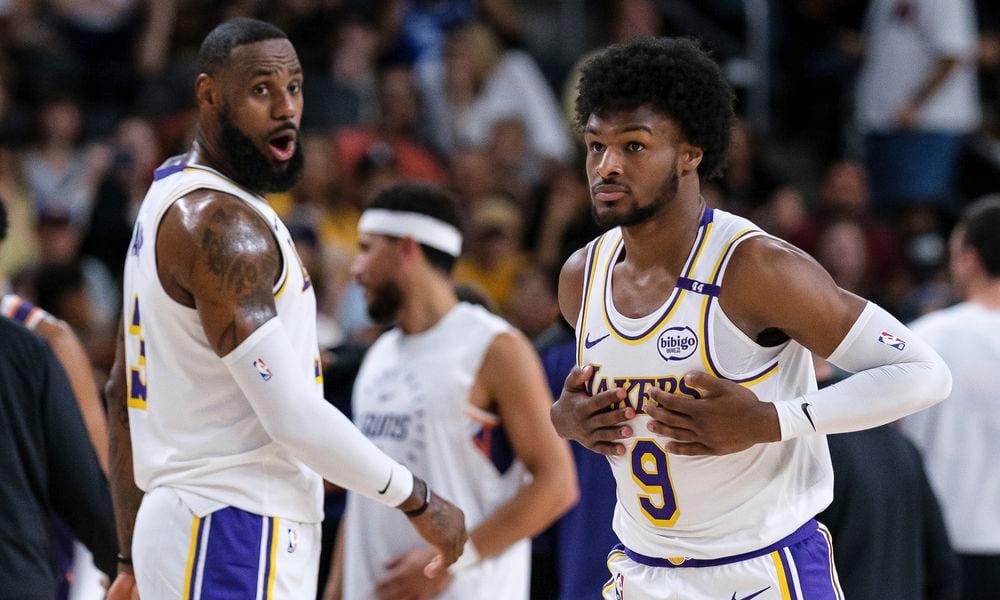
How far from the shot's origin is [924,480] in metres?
5.33

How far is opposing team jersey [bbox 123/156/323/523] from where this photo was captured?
4.15 meters

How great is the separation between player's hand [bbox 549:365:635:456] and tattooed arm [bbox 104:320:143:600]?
1440mm

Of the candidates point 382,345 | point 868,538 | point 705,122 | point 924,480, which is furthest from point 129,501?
point 924,480

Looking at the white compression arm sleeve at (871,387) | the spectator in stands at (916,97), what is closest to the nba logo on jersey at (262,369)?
the white compression arm sleeve at (871,387)

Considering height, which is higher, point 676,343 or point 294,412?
point 676,343

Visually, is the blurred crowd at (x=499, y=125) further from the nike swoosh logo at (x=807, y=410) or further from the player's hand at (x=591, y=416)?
the nike swoosh logo at (x=807, y=410)

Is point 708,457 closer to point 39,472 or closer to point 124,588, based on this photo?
point 124,588

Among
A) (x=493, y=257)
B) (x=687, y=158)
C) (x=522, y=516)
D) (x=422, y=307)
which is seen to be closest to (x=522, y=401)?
(x=522, y=516)

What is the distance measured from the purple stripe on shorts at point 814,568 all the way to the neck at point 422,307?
7.75 ft

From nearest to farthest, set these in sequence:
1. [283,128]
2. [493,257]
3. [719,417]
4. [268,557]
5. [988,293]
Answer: [719,417] < [268,557] < [283,128] < [988,293] < [493,257]

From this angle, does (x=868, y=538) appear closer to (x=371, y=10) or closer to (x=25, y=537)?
(x=25, y=537)

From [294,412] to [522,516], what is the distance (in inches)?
71.2

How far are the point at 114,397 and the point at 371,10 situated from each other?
906 cm

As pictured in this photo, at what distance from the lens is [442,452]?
5680 mm
